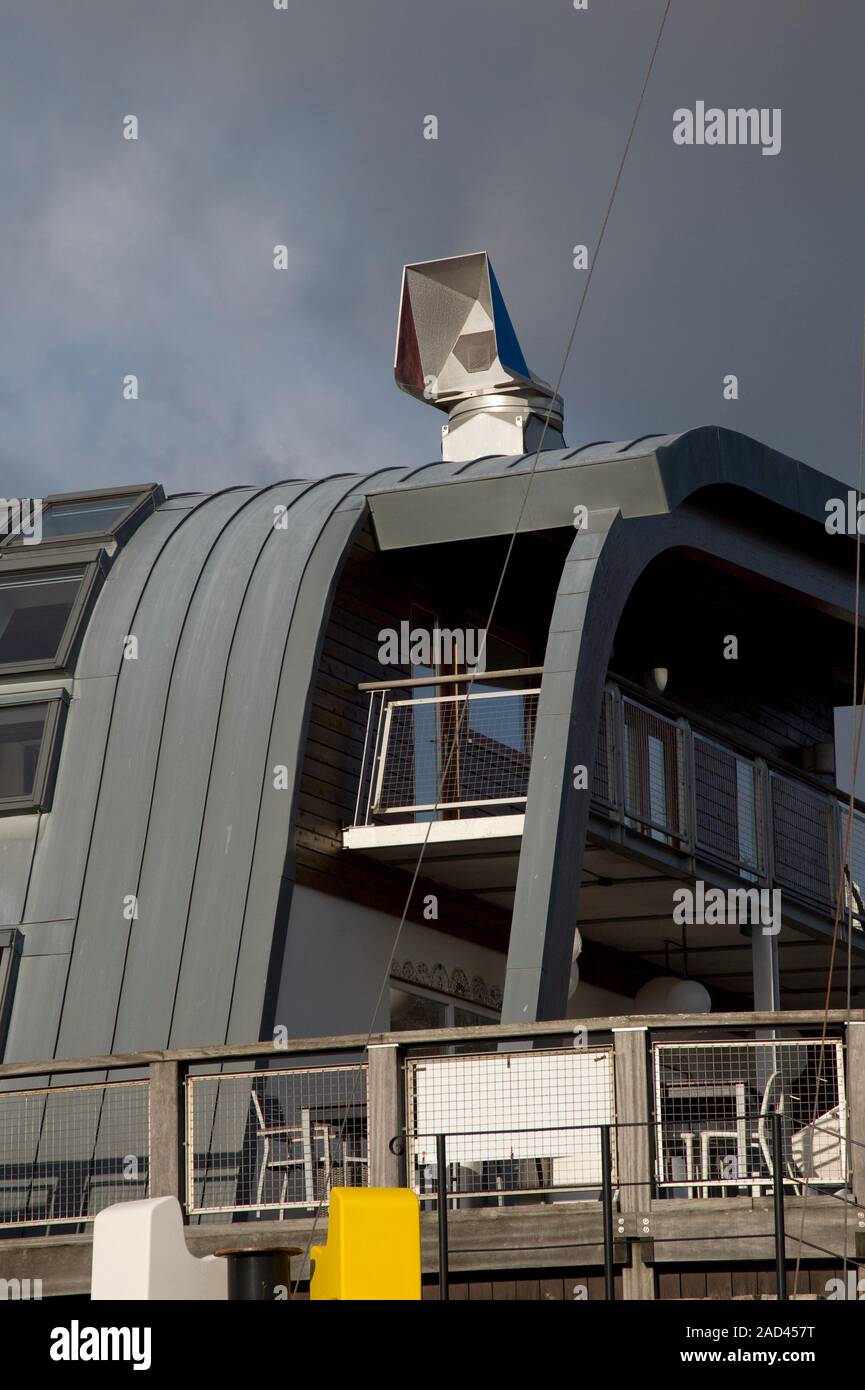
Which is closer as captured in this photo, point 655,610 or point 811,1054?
point 811,1054

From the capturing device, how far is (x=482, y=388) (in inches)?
874

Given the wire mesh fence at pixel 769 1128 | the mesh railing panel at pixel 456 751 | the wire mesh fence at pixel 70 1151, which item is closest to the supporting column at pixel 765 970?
the mesh railing panel at pixel 456 751

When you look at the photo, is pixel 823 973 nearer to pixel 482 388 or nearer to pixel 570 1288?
pixel 482 388

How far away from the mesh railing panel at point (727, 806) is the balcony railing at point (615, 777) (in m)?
0.01

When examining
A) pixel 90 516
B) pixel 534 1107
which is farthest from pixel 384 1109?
pixel 90 516

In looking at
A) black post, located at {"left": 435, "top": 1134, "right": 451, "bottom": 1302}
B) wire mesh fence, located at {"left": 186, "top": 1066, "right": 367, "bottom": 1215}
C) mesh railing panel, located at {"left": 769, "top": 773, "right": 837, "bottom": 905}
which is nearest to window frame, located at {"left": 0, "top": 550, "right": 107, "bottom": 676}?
wire mesh fence, located at {"left": 186, "top": 1066, "right": 367, "bottom": 1215}

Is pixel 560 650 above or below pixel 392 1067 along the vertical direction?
above

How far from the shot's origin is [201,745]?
53.3ft

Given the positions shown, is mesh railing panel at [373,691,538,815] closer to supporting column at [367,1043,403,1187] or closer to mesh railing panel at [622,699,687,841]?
mesh railing panel at [622,699,687,841]

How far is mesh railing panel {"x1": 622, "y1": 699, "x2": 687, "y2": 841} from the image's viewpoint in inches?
715

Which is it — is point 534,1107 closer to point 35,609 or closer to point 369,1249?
point 369,1249
